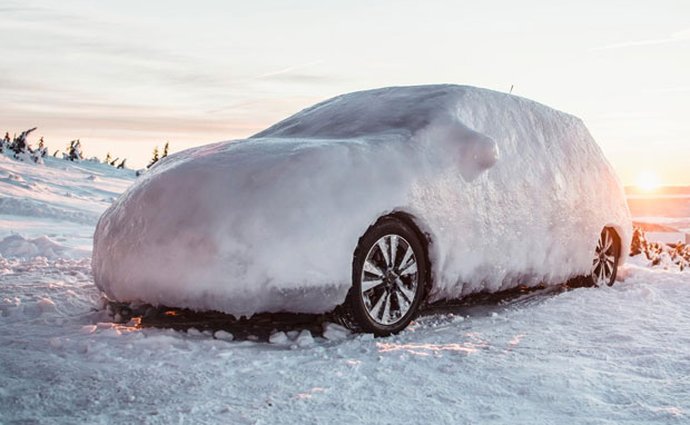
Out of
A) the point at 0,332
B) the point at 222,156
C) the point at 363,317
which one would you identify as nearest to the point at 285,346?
the point at 363,317

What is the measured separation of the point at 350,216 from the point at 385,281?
21.2 inches

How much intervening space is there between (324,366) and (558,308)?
2.84 meters

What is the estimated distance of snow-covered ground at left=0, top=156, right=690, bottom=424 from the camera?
3.38 metres

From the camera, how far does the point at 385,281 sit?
5.00 m

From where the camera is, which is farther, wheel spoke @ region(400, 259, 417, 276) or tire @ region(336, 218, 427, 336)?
wheel spoke @ region(400, 259, 417, 276)

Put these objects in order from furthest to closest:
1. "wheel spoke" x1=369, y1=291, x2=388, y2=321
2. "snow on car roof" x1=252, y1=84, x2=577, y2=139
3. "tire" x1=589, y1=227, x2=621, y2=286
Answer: "tire" x1=589, y1=227, x2=621, y2=286
"snow on car roof" x1=252, y1=84, x2=577, y2=139
"wheel spoke" x1=369, y1=291, x2=388, y2=321

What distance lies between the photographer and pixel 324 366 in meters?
4.08

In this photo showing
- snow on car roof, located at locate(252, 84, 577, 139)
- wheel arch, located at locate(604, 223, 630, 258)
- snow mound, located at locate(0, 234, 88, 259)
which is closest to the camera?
snow on car roof, located at locate(252, 84, 577, 139)

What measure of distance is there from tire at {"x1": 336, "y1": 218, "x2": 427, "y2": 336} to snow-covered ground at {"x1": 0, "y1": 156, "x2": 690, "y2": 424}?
0.49 ft

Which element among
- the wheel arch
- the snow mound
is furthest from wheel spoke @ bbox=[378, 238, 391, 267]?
the snow mound

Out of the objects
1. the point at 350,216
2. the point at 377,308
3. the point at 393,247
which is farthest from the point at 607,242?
the point at 350,216

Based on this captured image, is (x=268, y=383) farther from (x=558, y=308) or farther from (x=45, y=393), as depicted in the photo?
(x=558, y=308)

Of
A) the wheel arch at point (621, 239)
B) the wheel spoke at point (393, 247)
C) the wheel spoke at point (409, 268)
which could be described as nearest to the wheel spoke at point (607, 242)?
the wheel arch at point (621, 239)

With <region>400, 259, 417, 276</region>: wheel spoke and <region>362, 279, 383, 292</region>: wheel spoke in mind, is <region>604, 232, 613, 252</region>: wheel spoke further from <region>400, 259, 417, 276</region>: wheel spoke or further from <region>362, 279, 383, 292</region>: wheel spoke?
Answer: <region>362, 279, 383, 292</region>: wheel spoke
